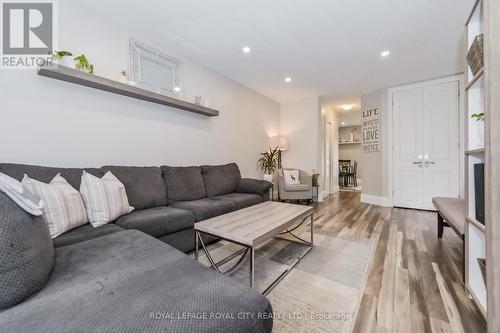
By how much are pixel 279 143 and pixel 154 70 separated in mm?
3089

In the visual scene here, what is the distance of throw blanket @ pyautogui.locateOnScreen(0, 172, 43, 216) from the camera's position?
83 centimetres

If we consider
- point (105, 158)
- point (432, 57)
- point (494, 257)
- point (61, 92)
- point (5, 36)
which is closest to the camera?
point (494, 257)

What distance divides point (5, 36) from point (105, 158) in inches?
50.2

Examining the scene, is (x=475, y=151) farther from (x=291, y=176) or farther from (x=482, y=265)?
(x=291, y=176)

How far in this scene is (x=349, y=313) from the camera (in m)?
1.30

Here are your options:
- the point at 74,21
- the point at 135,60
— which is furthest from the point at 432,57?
the point at 74,21

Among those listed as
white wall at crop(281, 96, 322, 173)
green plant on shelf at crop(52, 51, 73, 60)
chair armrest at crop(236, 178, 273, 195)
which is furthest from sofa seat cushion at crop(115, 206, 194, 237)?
white wall at crop(281, 96, 322, 173)

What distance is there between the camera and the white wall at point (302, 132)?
4871mm

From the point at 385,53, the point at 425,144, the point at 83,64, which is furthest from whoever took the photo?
the point at 425,144

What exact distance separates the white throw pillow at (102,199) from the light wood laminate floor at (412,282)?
1.97 metres

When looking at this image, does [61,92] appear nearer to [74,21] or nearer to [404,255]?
[74,21]

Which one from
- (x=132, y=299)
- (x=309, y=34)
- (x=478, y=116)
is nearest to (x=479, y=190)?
(x=478, y=116)

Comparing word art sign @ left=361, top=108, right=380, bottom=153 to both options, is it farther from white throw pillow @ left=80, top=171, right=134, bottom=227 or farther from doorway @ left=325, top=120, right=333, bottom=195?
white throw pillow @ left=80, top=171, right=134, bottom=227

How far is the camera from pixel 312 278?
5.51 ft
